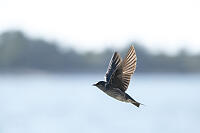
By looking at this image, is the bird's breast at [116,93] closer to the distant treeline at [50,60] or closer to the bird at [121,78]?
the bird at [121,78]

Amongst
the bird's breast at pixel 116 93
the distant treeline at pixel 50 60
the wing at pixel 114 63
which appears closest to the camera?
the bird's breast at pixel 116 93

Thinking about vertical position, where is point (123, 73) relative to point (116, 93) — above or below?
above

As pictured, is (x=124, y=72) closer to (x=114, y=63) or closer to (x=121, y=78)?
(x=121, y=78)

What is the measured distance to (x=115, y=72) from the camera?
5.43 meters

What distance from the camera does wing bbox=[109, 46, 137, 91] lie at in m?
5.34

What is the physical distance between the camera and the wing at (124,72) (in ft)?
17.5

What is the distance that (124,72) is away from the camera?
17.9 ft

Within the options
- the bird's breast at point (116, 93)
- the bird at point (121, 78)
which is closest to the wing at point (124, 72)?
the bird at point (121, 78)

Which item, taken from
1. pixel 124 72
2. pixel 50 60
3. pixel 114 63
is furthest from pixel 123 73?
pixel 50 60

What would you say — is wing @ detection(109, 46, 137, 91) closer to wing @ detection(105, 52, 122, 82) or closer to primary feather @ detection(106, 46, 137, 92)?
primary feather @ detection(106, 46, 137, 92)

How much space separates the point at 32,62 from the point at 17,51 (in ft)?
4.70

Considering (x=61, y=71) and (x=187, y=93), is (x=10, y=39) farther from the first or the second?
(x=187, y=93)

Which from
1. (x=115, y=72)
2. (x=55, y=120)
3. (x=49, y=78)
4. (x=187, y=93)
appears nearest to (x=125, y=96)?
(x=115, y=72)

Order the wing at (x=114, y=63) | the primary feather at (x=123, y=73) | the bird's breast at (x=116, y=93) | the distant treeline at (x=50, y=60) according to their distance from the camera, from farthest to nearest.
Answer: the distant treeline at (x=50, y=60)
the wing at (x=114, y=63)
the primary feather at (x=123, y=73)
the bird's breast at (x=116, y=93)
